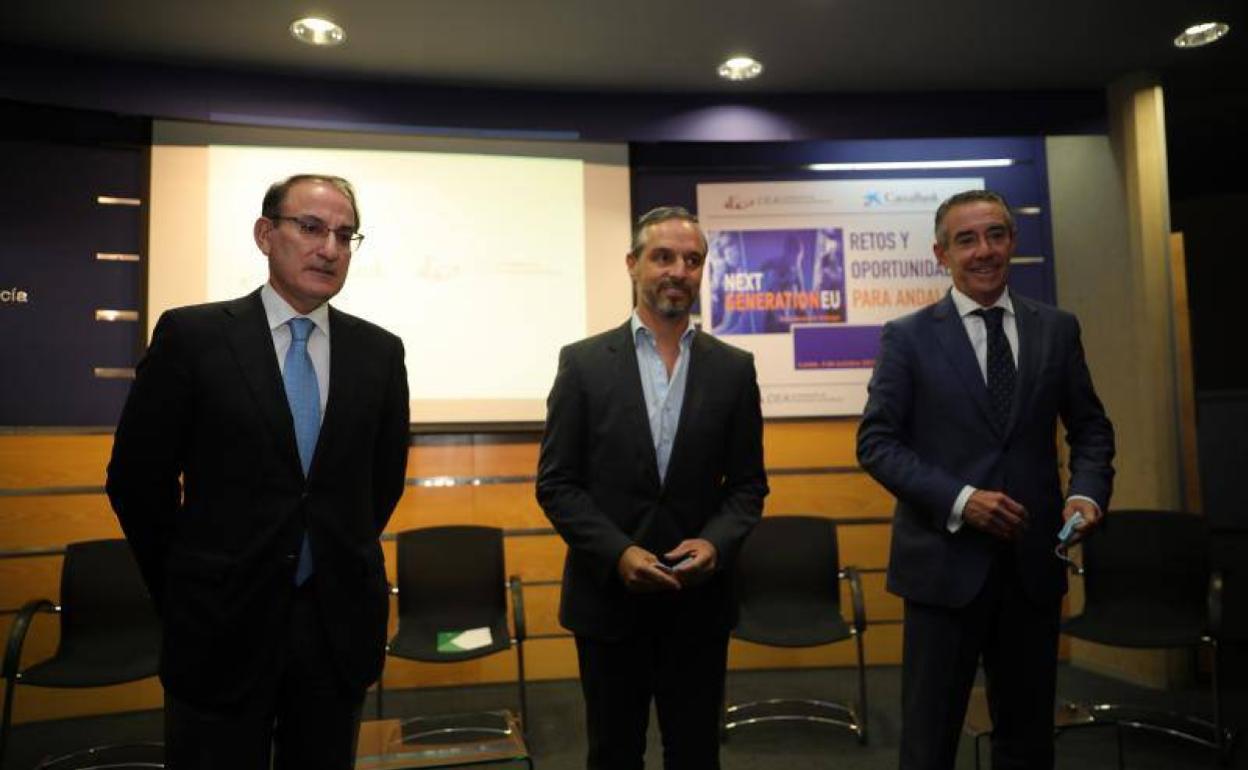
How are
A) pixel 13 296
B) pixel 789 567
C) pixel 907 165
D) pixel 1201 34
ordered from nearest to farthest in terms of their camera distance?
pixel 789 567
pixel 13 296
pixel 1201 34
pixel 907 165

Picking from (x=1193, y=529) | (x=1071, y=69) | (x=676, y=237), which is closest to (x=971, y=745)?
(x=1193, y=529)

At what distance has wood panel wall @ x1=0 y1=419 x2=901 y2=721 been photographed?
4109mm

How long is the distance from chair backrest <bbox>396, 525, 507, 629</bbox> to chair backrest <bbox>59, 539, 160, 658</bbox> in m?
1.05

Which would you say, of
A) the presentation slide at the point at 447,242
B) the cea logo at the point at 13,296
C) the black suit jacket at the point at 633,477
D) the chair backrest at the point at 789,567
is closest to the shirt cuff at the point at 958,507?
the black suit jacket at the point at 633,477

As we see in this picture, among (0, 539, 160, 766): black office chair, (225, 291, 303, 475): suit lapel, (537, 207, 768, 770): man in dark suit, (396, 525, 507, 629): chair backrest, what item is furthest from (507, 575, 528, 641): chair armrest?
(225, 291, 303, 475): suit lapel

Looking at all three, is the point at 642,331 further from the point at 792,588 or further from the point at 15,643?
the point at 15,643

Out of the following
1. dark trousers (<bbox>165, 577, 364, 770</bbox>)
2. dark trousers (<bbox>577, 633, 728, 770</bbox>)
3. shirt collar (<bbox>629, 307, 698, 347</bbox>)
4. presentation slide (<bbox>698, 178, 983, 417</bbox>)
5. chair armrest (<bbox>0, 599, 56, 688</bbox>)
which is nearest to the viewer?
dark trousers (<bbox>165, 577, 364, 770</bbox>)

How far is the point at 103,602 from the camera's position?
139 inches

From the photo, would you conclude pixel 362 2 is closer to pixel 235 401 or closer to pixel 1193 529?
pixel 235 401

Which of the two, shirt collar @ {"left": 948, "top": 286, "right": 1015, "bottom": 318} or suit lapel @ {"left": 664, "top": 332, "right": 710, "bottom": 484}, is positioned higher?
shirt collar @ {"left": 948, "top": 286, "right": 1015, "bottom": 318}

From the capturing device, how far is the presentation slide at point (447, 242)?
4398 mm

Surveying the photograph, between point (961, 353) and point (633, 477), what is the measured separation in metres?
0.93

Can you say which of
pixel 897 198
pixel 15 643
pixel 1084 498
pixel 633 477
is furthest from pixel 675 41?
pixel 15 643

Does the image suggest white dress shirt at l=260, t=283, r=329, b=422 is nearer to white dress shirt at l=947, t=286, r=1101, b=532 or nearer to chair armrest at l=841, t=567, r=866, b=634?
white dress shirt at l=947, t=286, r=1101, b=532
